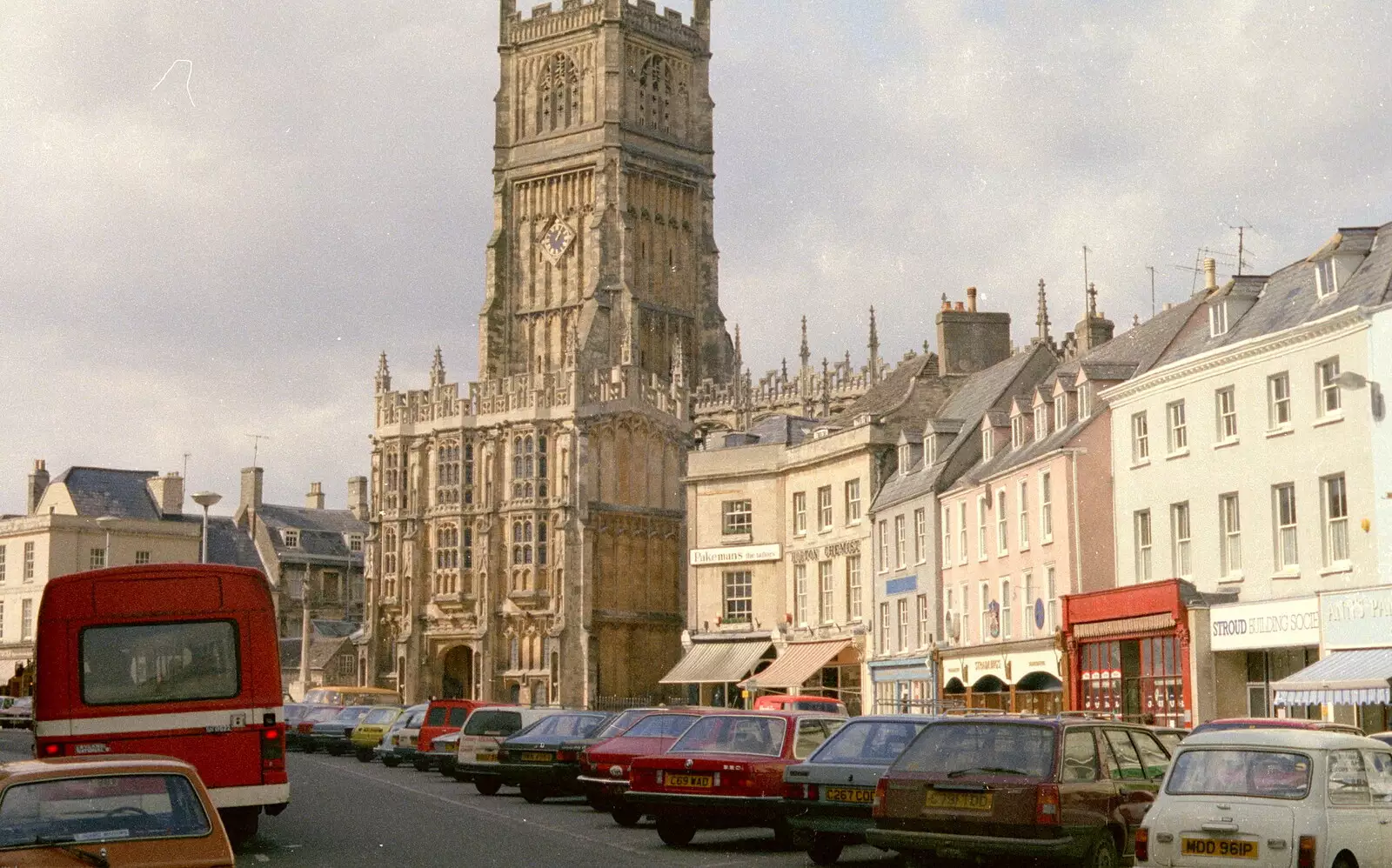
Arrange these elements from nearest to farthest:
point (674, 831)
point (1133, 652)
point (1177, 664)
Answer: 1. point (674, 831)
2. point (1177, 664)
3. point (1133, 652)

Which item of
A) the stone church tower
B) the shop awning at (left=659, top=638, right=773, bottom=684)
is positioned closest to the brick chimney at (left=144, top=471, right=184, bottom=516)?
the stone church tower

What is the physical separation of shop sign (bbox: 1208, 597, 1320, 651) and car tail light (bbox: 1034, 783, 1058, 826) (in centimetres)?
1827

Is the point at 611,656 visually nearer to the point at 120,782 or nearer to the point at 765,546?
the point at 765,546

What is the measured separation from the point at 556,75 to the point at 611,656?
3401cm

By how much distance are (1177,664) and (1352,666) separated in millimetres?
6680

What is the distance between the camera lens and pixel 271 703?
1855cm

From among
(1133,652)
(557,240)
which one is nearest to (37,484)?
(557,240)

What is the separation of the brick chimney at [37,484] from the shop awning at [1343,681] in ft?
272

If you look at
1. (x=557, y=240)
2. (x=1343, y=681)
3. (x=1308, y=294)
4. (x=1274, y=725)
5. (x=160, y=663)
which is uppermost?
(x=557, y=240)

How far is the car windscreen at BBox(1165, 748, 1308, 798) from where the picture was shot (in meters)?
13.8

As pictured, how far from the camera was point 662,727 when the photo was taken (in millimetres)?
22953

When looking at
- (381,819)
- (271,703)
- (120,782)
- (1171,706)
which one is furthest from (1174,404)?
(120,782)

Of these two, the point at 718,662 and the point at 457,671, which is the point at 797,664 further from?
the point at 457,671

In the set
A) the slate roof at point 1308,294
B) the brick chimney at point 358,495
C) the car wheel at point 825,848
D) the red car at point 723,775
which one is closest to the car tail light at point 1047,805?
the car wheel at point 825,848
